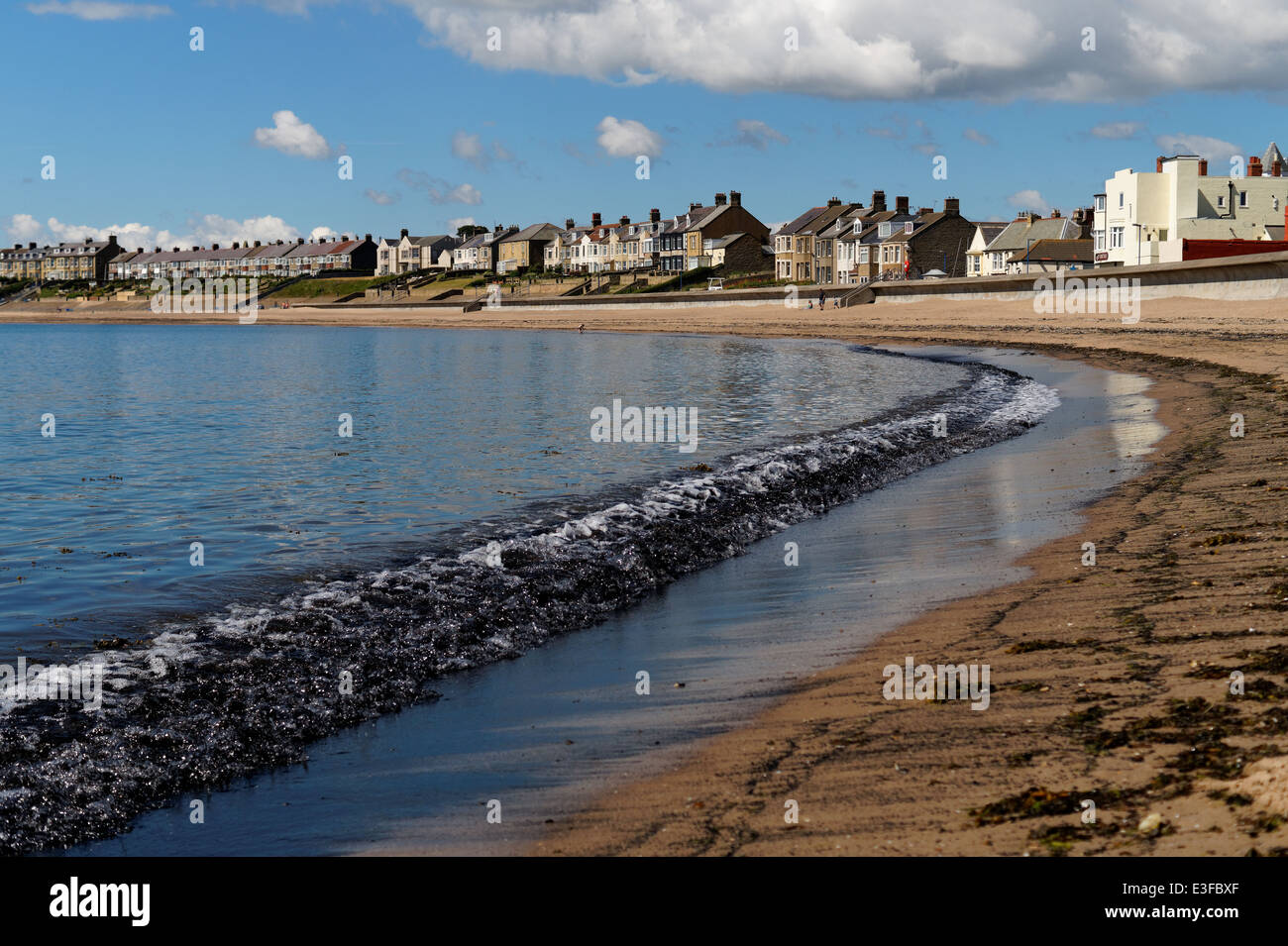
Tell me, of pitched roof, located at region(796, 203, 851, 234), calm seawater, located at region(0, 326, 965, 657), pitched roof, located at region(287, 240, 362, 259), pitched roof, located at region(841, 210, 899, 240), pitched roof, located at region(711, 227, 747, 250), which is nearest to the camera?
calm seawater, located at region(0, 326, 965, 657)

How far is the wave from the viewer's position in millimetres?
5875

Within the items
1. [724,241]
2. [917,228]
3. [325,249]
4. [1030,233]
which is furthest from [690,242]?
[325,249]

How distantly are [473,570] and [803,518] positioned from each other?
4649 mm

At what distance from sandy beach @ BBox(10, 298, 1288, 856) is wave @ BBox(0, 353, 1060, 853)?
96.0 inches

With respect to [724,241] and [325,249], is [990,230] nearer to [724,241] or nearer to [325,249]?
[724,241]

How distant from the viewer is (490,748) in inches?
239

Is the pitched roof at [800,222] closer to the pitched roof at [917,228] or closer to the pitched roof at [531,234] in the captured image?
the pitched roof at [917,228]

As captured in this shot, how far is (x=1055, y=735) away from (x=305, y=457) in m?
16.5

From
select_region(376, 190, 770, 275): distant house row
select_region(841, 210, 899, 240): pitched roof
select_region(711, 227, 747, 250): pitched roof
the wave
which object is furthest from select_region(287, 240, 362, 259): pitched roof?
the wave

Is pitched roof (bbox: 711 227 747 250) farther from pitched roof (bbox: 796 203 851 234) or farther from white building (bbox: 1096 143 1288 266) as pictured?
white building (bbox: 1096 143 1288 266)

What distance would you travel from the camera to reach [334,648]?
805 cm

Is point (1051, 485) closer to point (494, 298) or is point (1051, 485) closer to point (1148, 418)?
point (1148, 418)
